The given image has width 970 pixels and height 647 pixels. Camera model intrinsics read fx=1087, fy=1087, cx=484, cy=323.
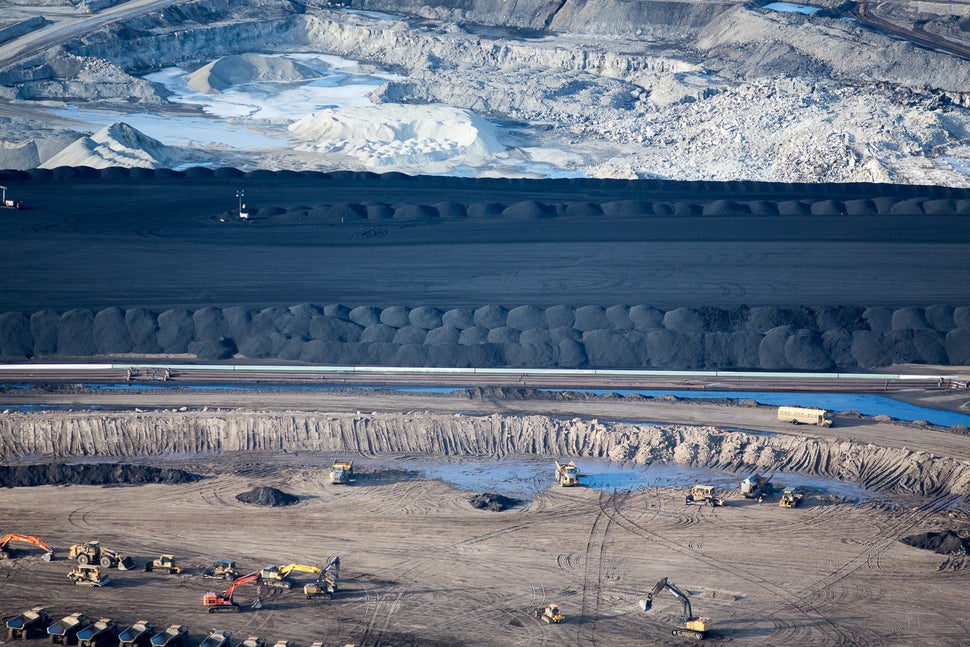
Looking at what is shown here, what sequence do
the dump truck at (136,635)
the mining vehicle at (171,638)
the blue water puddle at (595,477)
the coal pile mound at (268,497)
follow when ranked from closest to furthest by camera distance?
1. the mining vehicle at (171,638)
2. the dump truck at (136,635)
3. the coal pile mound at (268,497)
4. the blue water puddle at (595,477)

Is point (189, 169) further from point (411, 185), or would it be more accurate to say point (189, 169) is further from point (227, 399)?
point (227, 399)

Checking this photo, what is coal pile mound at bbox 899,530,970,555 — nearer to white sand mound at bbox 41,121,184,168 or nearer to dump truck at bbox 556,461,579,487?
dump truck at bbox 556,461,579,487

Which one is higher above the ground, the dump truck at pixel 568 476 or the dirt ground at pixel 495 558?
the dump truck at pixel 568 476

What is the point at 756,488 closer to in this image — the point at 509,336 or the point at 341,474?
the point at 341,474

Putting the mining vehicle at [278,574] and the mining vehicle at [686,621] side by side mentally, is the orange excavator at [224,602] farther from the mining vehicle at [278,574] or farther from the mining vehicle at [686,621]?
the mining vehicle at [686,621]

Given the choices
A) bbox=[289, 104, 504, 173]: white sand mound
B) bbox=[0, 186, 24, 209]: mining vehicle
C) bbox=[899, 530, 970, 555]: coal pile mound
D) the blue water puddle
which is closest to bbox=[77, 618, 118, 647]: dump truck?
the blue water puddle

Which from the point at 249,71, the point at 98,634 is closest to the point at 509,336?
the point at 98,634

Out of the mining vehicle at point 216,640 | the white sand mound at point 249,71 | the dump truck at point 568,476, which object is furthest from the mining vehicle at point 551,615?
the white sand mound at point 249,71

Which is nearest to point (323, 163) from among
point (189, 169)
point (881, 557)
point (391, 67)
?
point (189, 169)
